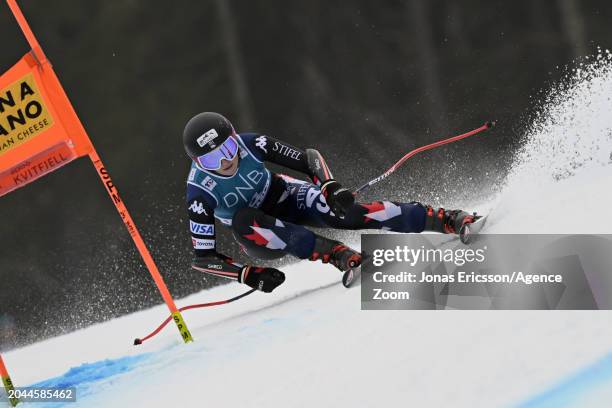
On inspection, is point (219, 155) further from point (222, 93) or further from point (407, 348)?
point (222, 93)

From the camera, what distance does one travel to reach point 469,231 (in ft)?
11.2

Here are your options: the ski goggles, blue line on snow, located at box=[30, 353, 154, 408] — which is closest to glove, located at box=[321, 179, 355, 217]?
the ski goggles

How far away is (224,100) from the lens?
26.4 ft

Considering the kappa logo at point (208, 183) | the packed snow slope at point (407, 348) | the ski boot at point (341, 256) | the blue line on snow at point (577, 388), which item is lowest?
the blue line on snow at point (577, 388)

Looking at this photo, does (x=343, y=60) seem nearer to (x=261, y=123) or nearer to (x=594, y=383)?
(x=261, y=123)

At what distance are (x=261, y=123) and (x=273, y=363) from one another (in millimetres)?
5331

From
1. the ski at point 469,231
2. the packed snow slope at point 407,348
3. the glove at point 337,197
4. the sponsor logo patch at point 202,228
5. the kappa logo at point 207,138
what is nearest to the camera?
the packed snow slope at point 407,348

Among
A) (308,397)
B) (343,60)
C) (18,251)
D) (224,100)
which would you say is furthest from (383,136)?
(308,397)

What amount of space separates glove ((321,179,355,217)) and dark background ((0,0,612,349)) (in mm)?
3654

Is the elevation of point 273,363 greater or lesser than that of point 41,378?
lesser

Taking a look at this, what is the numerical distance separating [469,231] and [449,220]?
0.17m

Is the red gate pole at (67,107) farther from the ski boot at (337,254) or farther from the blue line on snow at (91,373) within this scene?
the ski boot at (337,254)

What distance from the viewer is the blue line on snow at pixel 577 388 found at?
73.4 inches

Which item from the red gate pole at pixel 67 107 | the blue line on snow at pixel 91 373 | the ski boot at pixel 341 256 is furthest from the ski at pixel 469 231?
the blue line on snow at pixel 91 373
